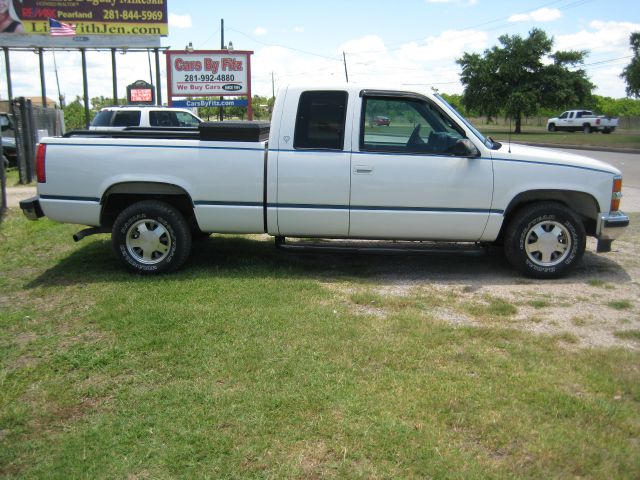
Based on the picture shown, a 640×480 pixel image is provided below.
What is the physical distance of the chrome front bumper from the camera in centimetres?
622

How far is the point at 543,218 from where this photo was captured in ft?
20.5

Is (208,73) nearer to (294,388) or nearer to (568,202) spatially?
(568,202)

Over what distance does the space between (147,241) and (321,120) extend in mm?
2210

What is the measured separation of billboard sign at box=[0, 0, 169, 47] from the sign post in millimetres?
10096

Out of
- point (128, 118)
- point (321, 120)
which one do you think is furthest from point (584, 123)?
point (321, 120)

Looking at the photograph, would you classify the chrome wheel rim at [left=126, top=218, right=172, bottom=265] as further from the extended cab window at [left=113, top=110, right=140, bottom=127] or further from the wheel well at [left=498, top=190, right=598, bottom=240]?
the extended cab window at [left=113, top=110, right=140, bottom=127]

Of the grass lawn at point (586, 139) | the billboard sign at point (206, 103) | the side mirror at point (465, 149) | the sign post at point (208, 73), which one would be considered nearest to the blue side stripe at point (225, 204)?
the side mirror at point (465, 149)

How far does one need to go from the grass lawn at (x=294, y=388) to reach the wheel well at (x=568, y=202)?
1.16 metres

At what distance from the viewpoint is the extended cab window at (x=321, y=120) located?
244 inches

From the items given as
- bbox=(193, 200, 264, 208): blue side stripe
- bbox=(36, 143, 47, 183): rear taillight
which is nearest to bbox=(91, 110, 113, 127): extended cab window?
bbox=(36, 143, 47, 183): rear taillight

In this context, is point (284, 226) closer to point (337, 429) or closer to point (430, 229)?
point (430, 229)

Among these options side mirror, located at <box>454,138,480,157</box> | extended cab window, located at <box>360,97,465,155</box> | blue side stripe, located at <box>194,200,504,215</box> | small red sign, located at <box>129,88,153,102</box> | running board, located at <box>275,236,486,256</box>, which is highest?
small red sign, located at <box>129,88,153,102</box>

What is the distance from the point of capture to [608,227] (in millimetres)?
6238

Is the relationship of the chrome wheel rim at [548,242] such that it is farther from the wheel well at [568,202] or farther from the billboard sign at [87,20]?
the billboard sign at [87,20]
